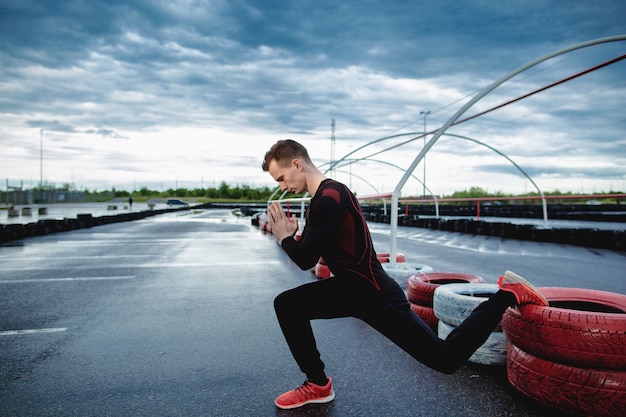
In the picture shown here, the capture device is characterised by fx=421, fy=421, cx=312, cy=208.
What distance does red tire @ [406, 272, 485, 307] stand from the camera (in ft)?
12.8

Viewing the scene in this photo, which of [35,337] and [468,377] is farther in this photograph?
[35,337]

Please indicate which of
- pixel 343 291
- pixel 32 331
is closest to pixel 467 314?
pixel 343 291

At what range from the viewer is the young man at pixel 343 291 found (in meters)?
2.25

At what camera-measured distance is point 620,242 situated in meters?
10.7

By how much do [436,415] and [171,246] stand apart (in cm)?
1088

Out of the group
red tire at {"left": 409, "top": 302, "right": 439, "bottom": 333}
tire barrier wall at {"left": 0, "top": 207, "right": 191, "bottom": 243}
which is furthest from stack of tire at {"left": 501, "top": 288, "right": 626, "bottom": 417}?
tire barrier wall at {"left": 0, "top": 207, "right": 191, "bottom": 243}

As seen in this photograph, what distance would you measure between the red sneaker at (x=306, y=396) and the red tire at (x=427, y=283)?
1.60 m

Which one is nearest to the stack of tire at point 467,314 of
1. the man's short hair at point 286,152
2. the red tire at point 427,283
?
the red tire at point 427,283

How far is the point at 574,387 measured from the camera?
230 cm

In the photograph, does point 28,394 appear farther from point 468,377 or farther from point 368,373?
point 468,377

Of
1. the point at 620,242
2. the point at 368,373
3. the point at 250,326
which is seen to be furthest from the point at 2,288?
the point at 620,242

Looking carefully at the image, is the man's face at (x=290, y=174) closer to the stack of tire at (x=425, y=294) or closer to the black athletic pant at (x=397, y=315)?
the black athletic pant at (x=397, y=315)

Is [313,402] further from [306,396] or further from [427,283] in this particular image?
[427,283]

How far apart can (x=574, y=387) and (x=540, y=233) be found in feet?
40.0
